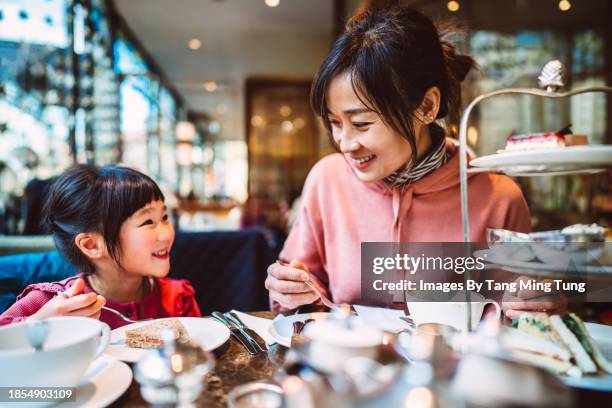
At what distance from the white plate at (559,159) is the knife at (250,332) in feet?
1.61

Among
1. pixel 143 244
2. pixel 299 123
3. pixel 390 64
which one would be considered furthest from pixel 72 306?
pixel 299 123

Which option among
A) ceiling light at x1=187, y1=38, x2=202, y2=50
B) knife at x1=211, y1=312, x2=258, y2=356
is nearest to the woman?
knife at x1=211, y1=312, x2=258, y2=356

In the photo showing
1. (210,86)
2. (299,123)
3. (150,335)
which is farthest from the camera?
(210,86)

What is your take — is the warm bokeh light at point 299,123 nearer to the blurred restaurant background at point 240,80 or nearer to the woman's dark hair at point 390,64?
the blurred restaurant background at point 240,80

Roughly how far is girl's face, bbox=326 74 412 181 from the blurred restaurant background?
1.41ft

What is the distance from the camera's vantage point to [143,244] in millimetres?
1068

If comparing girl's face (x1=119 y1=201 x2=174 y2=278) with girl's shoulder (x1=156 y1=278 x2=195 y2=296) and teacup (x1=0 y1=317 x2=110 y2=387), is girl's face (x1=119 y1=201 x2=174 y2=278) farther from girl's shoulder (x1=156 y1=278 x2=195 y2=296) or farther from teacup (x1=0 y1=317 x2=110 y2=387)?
teacup (x1=0 y1=317 x2=110 y2=387)

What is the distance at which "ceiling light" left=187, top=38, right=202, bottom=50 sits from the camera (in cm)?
675

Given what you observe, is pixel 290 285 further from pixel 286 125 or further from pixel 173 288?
pixel 286 125

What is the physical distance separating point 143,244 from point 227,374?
54 centimetres

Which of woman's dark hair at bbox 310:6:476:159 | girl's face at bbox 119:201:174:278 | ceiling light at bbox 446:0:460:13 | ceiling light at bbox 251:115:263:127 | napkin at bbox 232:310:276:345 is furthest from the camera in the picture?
ceiling light at bbox 251:115:263:127

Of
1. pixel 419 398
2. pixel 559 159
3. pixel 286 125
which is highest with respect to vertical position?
pixel 286 125

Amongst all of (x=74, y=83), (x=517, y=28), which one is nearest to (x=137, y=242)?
(x=74, y=83)

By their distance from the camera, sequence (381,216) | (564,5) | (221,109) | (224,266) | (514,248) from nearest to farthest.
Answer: (514,248)
(381,216)
(224,266)
(564,5)
(221,109)
